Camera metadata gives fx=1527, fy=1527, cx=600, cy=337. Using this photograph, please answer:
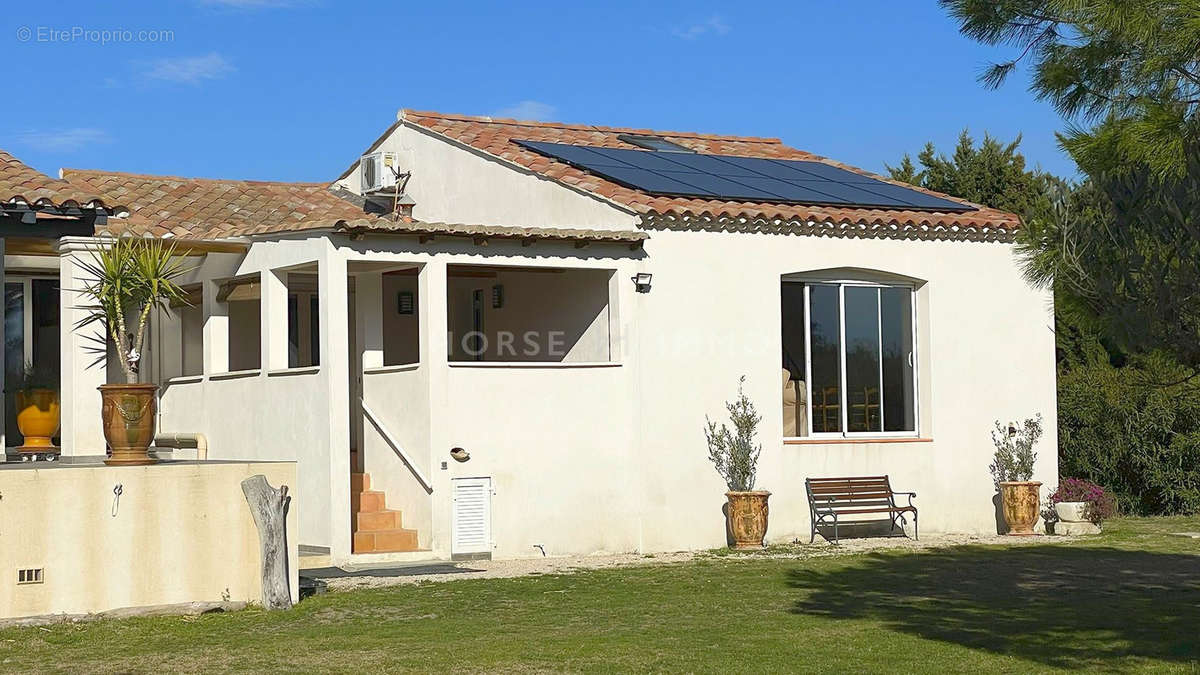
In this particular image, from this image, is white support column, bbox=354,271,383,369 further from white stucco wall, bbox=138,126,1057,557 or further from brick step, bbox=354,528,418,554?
brick step, bbox=354,528,418,554

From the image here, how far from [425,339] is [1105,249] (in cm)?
875

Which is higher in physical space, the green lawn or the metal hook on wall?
the metal hook on wall

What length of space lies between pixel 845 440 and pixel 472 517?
507cm

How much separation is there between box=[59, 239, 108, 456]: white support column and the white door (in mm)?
3641

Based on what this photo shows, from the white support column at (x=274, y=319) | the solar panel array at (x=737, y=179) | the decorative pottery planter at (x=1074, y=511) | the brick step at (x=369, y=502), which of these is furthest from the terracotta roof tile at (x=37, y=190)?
the decorative pottery planter at (x=1074, y=511)

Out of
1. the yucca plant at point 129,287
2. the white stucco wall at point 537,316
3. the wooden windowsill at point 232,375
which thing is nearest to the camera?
the yucca plant at point 129,287

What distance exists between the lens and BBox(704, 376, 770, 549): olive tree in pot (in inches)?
687

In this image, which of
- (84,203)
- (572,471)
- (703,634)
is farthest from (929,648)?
(84,203)

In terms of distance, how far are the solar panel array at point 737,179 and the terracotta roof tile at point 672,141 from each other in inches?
5.4

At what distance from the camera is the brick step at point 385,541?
52.7ft

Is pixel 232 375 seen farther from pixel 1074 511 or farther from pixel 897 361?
pixel 1074 511

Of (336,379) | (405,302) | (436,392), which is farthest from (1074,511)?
(336,379)

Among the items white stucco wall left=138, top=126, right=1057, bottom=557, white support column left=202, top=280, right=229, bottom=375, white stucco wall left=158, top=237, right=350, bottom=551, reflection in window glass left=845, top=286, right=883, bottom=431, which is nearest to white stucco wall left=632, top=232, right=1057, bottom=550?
white stucco wall left=138, top=126, right=1057, bottom=557

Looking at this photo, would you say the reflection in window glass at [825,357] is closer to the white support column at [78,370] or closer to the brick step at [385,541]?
the brick step at [385,541]
